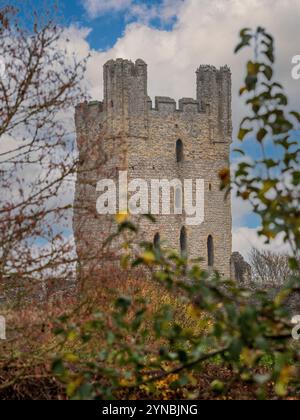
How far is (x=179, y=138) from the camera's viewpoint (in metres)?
38.1

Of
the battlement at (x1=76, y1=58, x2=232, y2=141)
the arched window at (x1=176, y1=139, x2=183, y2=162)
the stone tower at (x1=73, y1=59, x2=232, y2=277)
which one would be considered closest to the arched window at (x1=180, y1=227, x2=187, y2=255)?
the stone tower at (x1=73, y1=59, x2=232, y2=277)

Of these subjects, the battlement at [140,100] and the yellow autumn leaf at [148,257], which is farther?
the battlement at [140,100]

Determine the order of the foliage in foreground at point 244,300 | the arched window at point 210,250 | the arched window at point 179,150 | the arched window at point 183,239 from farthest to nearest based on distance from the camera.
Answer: the arched window at point 210,250 < the arched window at point 179,150 < the arched window at point 183,239 < the foliage in foreground at point 244,300

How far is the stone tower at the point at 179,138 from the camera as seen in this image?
36.9 m

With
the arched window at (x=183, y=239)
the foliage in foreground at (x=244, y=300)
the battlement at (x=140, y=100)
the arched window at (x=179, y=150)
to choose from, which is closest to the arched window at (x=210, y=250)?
the arched window at (x=183, y=239)

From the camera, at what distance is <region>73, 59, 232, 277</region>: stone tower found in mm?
36938

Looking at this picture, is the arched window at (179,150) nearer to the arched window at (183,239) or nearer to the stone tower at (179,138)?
the stone tower at (179,138)

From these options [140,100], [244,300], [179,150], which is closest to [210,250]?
[179,150]

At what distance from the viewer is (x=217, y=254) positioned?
127 ft

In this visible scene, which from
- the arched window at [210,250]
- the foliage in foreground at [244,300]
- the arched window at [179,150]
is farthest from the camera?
the arched window at [210,250]

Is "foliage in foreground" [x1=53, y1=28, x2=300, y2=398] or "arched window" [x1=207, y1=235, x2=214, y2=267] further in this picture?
"arched window" [x1=207, y1=235, x2=214, y2=267]

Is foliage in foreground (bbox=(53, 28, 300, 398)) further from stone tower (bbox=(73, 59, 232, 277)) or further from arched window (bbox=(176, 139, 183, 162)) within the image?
arched window (bbox=(176, 139, 183, 162))

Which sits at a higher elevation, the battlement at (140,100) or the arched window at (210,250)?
the battlement at (140,100)

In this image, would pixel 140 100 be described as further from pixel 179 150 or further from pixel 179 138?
pixel 179 150
